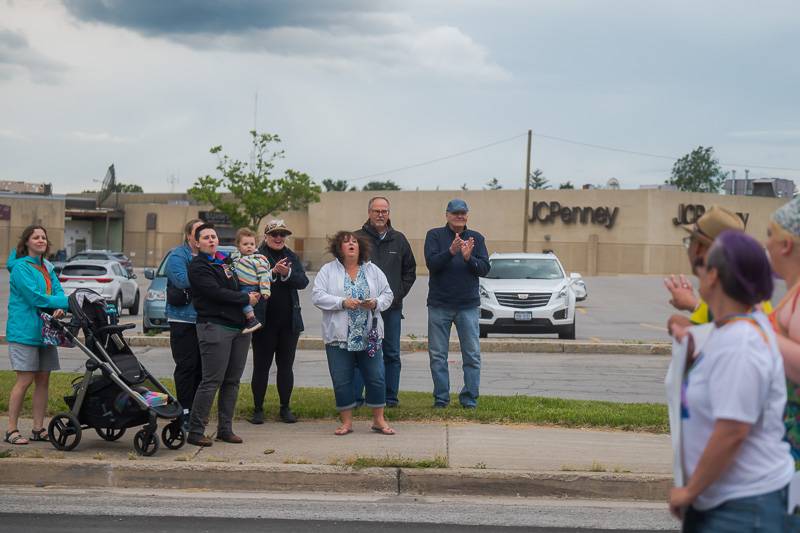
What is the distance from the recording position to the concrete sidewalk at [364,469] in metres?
7.88

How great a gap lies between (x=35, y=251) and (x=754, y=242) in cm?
678

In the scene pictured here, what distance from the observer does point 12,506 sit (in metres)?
7.38

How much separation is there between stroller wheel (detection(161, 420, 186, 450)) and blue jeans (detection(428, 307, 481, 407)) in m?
2.74

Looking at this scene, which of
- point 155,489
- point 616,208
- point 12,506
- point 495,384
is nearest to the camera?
point 12,506

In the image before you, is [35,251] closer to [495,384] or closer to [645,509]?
[645,509]

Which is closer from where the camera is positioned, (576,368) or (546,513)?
(546,513)

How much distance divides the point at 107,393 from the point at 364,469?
2.30 meters

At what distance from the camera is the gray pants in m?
8.66

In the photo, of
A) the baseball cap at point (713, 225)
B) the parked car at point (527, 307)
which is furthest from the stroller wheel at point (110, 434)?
the parked car at point (527, 307)

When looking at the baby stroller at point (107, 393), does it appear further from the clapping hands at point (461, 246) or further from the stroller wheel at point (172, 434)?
the clapping hands at point (461, 246)

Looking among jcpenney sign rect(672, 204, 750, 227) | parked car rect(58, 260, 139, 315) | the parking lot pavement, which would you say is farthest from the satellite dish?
parked car rect(58, 260, 139, 315)

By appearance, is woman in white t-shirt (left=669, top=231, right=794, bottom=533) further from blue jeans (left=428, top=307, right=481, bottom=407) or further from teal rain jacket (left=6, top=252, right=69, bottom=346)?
blue jeans (left=428, top=307, right=481, bottom=407)

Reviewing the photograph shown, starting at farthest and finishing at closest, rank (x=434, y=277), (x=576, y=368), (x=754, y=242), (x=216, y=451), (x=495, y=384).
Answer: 1. (x=576, y=368)
2. (x=495, y=384)
3. (x=434, y=277)
4. (x=216, y=451)
5. (x=754, y=242)

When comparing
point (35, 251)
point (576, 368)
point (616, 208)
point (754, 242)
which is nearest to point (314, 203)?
point (616, 208)
